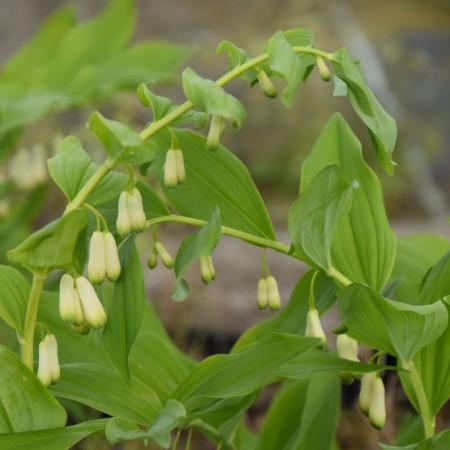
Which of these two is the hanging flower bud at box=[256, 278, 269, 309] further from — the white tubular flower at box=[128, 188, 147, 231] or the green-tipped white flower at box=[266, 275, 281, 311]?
the white tubular flower at box=[128, 188, 147, 231]

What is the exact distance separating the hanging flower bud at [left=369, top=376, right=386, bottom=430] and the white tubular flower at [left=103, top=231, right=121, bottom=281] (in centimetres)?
27

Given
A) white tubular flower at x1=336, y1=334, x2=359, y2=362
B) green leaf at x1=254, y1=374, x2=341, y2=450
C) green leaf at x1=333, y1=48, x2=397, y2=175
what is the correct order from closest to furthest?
green leaf at x1=333, y1=48, x2=397, y2=175, white tubular flower at x1=336, y1=334, x2=359, y2=362, green leaf at x1=254, y1=374, x2=341, y2=450

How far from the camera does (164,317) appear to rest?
2879 mm

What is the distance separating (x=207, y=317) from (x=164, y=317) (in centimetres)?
15

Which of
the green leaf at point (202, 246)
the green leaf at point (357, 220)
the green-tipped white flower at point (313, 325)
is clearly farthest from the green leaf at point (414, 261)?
the green leaf at point (202, 246)

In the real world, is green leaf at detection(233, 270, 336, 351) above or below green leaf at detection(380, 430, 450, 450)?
above

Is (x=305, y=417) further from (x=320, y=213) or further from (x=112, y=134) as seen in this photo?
(x=112, y=134)

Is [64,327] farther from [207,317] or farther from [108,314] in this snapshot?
[207,317]

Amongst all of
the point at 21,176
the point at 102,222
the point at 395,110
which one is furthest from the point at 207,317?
the point at 395,110

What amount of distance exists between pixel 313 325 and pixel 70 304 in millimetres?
231

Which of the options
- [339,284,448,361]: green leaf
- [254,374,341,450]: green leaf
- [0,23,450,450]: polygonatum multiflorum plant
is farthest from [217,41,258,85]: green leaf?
[254,374,341,450]: green leaf

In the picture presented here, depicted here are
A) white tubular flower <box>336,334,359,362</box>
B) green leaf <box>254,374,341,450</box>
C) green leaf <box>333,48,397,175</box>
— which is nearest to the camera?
green leaf <box>333,48,397,175</box>

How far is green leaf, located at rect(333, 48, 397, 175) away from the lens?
93cm

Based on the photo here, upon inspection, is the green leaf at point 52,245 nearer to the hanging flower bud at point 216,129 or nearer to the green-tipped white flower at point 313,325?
the hanging flower bud at point 216,129
